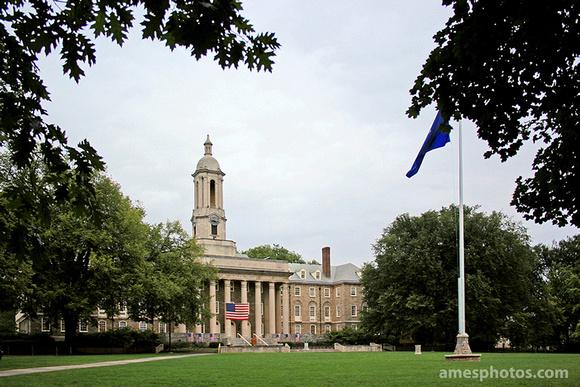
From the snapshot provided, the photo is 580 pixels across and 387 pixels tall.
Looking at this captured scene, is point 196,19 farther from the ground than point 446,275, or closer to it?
farther from the ground

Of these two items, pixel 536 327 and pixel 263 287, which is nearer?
pixel 536 327

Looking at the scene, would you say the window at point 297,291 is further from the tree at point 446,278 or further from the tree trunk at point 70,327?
the tree trunk at point 70,327

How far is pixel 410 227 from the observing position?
63.8 m

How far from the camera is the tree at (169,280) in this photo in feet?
156

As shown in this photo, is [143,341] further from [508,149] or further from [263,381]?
[508,149]

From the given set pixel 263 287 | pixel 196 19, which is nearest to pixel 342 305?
pixel 263 287

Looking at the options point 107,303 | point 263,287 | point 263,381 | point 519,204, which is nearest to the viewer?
point 519,204

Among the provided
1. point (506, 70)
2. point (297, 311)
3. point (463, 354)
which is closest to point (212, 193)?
point (297, 311)

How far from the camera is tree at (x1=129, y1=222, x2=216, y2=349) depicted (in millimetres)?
47500

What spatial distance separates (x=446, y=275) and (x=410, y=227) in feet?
21.9

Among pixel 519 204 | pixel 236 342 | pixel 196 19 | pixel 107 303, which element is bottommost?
pixel 236 342

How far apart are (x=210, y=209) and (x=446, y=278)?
120 ft

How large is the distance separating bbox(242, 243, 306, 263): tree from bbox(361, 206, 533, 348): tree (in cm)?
5142

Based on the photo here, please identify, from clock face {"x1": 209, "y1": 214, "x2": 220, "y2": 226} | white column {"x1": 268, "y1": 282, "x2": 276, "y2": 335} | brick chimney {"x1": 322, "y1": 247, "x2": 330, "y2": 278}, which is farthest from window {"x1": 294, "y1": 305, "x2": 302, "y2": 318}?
clock face {"x1": 209, "y1": 214, "x2": 220, "y2": 226}
